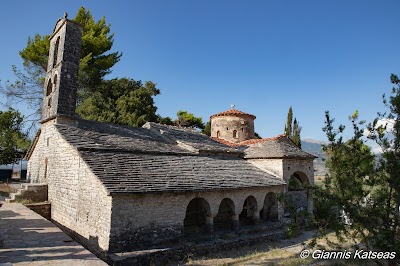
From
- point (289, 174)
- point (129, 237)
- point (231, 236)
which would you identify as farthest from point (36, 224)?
point (289, 174)

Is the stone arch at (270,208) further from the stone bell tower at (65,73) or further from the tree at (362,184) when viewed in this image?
the stone bell tower at (65,73)

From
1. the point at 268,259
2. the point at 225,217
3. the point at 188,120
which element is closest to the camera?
the point at 268,259

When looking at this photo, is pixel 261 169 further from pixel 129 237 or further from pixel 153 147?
pixel 129 237

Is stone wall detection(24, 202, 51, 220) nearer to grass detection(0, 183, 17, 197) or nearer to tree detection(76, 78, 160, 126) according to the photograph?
grass detection(0, 183, 17, 197)

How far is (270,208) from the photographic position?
1445 cm

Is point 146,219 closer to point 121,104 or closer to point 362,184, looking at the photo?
point 362,184

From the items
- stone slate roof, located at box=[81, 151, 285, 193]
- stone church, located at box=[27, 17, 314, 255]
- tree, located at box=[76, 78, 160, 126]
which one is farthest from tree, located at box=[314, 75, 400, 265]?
tree, located at box=[76, 78, 160, 126]

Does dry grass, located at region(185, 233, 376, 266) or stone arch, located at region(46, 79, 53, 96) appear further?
stone arch, located at region(46, 79, 53, 96)

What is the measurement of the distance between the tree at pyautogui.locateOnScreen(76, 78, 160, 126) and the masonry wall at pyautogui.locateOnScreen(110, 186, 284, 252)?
15.8m

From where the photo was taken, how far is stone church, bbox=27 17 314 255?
8766mm

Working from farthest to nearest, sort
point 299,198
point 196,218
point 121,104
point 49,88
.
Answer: point 121,104 < point 299,198 < point 49,88 < point 196,218

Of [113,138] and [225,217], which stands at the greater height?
[113,138]

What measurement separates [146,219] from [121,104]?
17.7 metres

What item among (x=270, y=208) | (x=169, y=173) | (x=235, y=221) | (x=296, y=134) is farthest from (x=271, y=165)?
(x=296, y=134)
